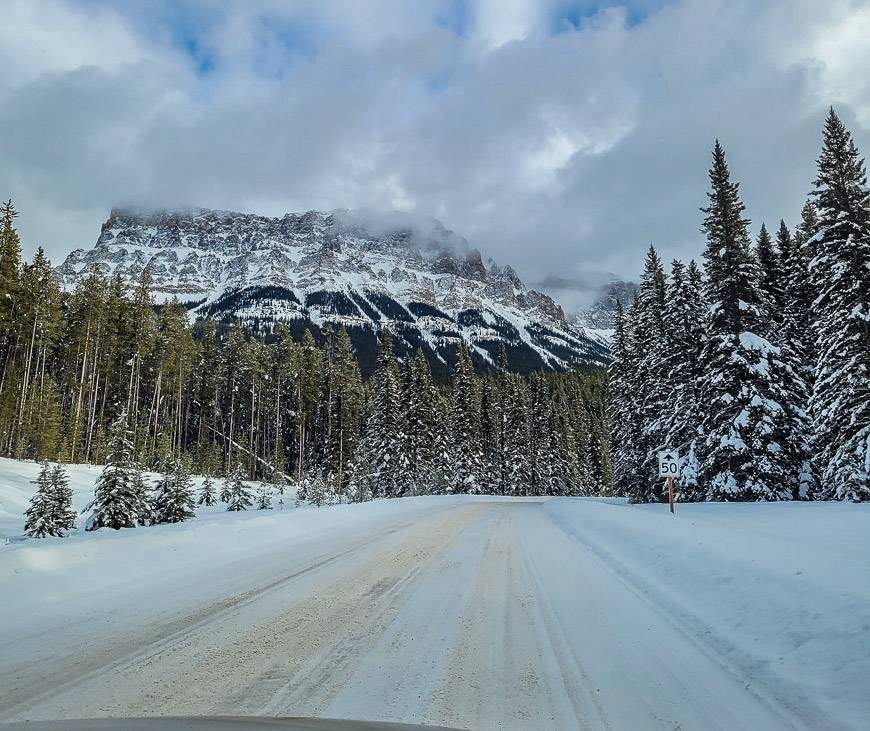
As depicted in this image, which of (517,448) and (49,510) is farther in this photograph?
(517,448)

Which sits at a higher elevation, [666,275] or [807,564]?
[666,275]

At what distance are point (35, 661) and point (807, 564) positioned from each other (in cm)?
813

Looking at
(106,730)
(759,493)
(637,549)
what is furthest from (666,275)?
(106,730)

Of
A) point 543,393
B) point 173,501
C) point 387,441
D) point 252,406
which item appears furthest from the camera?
point 543,393

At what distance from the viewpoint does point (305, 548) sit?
11.5 metres

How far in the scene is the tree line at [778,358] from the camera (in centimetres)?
1833

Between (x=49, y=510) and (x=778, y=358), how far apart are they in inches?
1054

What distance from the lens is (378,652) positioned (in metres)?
4.56

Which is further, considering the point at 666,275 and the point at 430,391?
the point at 430,391

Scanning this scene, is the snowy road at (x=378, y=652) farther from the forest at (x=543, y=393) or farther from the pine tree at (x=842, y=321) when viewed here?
the pine tree at (x=842, y=321)

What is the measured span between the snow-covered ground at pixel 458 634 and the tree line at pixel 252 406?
74.3ft

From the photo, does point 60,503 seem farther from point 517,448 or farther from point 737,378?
point 517,448

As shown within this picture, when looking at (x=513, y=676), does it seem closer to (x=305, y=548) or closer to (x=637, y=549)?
(x=637, y=549)

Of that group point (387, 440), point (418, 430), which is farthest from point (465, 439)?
point (387, 440)
